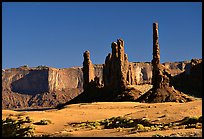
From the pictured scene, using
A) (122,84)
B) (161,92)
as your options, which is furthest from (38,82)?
(161,92)

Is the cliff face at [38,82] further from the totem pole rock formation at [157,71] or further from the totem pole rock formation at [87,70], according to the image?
the totem pole rock formation at [157,71]

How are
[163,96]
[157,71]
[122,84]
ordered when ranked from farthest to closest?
[122,84], [157,71], [163,96]

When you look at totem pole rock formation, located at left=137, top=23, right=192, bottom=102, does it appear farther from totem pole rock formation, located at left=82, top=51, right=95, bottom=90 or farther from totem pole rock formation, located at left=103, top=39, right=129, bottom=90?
totem pole rock formation, located at left=82, top=51, right=95, bottom=90

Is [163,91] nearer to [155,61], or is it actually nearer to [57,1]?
[155,61]

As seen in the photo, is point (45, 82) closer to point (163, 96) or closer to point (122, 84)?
point (122, 84)

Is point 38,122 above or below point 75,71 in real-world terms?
below

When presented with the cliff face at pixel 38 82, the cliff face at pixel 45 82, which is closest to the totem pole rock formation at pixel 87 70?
the cliff face at pixel 45 82

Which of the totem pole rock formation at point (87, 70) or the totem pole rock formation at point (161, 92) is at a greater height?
the totem pole rock formation at point (87, 70)

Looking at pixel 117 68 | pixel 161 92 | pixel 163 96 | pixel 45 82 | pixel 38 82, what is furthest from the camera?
pixel 38 82

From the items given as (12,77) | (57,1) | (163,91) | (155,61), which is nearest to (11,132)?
(57,1)

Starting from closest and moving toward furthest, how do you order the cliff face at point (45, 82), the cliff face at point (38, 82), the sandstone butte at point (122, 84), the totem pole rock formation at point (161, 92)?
the totem pole rock formation at point (161, 92) → the sandstone butte at point (122, 84) → the cliff face at point (45, 82) → the cliff face at point (38, 82)

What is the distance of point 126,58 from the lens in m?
72.8

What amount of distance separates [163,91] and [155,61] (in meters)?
5.80

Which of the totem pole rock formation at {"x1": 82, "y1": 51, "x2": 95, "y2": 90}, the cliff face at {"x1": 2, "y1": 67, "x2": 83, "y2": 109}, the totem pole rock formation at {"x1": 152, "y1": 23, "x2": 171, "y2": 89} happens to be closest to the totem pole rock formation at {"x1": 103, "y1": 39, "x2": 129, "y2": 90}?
the totem pole rock formation at {"x1": 82, "y1": 51, "x2": 95, "y2": 90}
